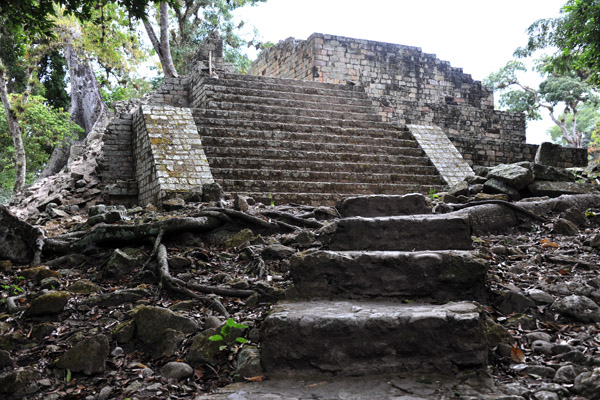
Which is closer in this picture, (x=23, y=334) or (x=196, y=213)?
(x=23, y=334)

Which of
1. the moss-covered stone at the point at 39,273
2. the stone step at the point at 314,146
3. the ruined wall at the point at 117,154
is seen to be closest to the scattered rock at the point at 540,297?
the moss-covered stone at the point at 39,273

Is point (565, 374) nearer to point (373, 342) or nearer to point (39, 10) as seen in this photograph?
point (373, 342)

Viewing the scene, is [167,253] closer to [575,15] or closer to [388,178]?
[388,178]

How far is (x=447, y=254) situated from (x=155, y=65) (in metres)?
23.7

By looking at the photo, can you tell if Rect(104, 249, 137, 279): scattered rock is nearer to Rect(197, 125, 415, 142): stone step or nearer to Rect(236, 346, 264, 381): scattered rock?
Rect(236, 346, 264, 381): scattered rock

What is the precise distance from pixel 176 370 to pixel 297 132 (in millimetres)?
7481

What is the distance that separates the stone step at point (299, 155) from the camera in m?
8.47

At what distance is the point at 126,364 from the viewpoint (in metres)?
2.72

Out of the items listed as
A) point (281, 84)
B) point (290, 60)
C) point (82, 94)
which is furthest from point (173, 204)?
point (82, 94)

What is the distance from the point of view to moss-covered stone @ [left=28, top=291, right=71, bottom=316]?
127 inches

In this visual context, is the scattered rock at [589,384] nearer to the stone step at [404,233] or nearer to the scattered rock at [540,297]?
the scattered rock at [540,297]

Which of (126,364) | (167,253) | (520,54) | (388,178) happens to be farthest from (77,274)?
(520,54)

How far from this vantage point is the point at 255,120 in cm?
976

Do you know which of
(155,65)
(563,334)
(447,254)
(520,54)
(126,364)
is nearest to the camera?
(563,334)
